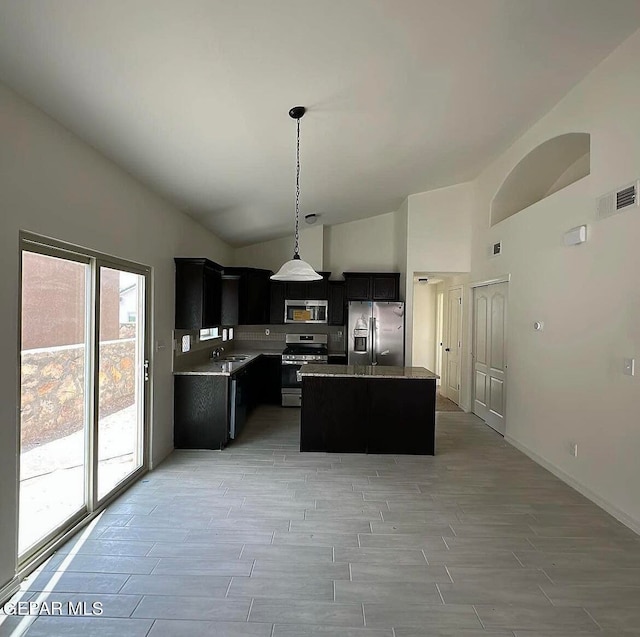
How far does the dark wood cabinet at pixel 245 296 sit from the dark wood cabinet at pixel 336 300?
107 centimetres

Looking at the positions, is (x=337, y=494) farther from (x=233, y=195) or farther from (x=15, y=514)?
(x=233, y=195)

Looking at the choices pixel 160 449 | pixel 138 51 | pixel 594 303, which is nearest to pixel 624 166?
pixel 594 303

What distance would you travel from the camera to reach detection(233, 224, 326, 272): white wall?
284 inches

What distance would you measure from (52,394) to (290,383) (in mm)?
4260

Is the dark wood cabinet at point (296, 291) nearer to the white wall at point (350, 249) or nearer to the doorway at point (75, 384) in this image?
the white wall at point (350, 249)

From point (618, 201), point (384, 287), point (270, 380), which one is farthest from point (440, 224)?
point (270, 380)

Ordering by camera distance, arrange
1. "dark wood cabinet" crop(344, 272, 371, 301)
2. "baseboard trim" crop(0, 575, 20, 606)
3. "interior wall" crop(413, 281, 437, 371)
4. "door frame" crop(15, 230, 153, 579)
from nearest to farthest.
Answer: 1. "baseboard trim" crop(0, 575, 20, 606)
2. "door frame" crop(15, 230, 153, 579)
3. "dark wood cabinet" crop(344, 272, 371, 301)
4. "interior wall" crop(413, 281, 437, 371)

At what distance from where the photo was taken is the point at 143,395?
3.86m

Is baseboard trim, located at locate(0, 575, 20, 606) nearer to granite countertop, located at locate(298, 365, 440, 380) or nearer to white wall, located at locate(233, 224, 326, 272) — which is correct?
granite countertop, located at locate(298, 365, 440, 380)

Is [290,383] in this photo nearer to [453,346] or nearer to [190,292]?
[190,292]

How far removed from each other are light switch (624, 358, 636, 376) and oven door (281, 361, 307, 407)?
4.47 meters

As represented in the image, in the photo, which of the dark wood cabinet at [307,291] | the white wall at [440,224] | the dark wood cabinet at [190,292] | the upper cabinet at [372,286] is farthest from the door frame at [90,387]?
the white wall at [440,224]

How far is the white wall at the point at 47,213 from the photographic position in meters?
2.12
